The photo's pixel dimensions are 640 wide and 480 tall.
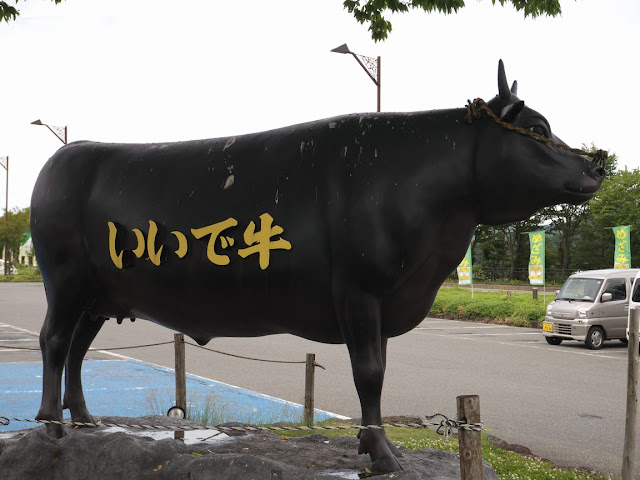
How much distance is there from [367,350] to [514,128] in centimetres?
124

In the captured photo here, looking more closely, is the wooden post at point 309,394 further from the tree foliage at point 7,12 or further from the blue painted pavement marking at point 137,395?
the tree foliage at point 7,12

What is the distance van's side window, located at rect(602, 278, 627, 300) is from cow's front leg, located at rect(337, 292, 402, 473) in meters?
11.4

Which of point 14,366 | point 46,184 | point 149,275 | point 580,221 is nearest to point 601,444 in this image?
point 149,275

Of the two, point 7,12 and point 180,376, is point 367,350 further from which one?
point 7,12

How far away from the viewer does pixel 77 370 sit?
14.3ft

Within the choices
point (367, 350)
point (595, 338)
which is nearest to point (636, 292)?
point (595, 338)

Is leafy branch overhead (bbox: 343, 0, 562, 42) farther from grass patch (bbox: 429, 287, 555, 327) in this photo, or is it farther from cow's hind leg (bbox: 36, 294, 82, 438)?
grass patch (bbox: 429, 287, 555, 327)

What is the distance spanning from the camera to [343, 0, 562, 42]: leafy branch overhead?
5824 mm

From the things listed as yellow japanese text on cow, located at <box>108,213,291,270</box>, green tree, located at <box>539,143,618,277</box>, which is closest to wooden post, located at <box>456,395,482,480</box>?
yellow japanese text on cow, located at <box>108,213,291,270</box>

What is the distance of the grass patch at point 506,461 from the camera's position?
16.5 ft

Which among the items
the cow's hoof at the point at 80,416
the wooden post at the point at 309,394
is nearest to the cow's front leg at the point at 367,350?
the cow's hoof at the point at 80,416

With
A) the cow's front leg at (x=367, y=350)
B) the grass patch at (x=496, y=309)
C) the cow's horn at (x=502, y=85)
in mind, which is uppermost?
the cow's horn at (x=502, y=85)

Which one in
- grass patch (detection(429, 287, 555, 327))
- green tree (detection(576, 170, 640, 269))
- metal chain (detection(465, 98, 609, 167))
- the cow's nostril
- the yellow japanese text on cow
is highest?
green tree (detection(576, 170, 640, 269))

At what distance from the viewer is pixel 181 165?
378 cm
